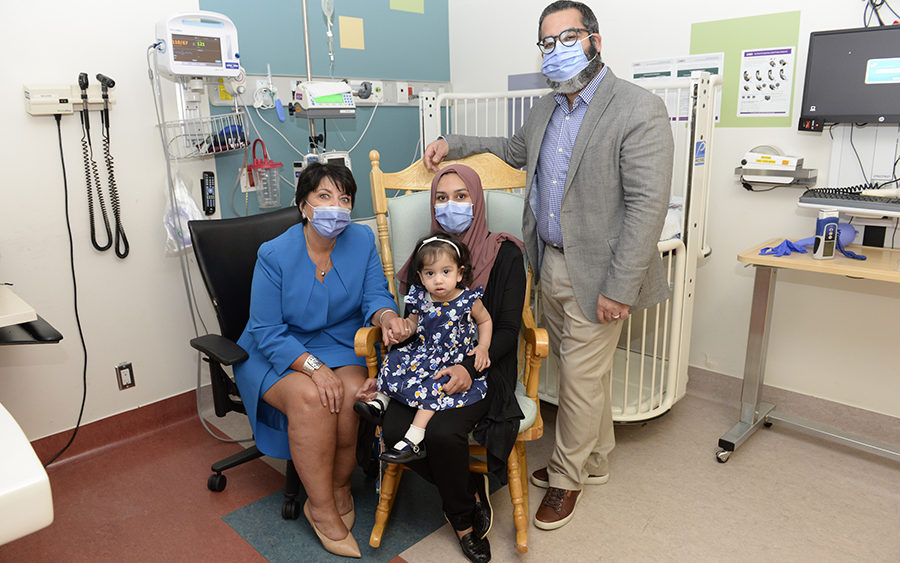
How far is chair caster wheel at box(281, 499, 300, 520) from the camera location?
218cm

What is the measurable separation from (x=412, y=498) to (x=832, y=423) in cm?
183

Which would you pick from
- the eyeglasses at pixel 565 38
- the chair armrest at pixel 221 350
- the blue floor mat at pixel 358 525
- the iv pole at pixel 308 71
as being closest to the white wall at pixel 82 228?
the iv pole at pixel 308 71

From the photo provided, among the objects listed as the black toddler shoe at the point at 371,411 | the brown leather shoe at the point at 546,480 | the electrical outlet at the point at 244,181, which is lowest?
the brown leather shoe at the point at 546,480

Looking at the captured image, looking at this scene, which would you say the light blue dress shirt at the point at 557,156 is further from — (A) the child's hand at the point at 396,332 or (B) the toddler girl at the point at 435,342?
(A) the child's hand at the point at 396,332

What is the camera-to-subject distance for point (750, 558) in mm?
1952

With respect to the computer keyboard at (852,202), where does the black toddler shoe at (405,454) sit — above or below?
below

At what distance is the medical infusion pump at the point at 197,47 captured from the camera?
90.4 inches

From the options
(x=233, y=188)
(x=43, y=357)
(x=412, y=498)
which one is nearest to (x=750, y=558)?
(x=412, y=498)

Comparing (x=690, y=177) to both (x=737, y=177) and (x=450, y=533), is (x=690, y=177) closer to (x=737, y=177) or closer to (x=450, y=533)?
(x=737, y=177)

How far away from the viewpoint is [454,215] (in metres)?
2.05

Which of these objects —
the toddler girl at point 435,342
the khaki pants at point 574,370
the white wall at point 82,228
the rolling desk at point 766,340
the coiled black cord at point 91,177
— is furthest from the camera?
the coiled black cord at point 91,177

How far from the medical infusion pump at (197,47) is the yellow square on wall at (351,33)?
800 mm

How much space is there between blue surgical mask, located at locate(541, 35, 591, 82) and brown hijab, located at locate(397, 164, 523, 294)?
0.42 metres

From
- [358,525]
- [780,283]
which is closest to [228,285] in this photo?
[358,525]
